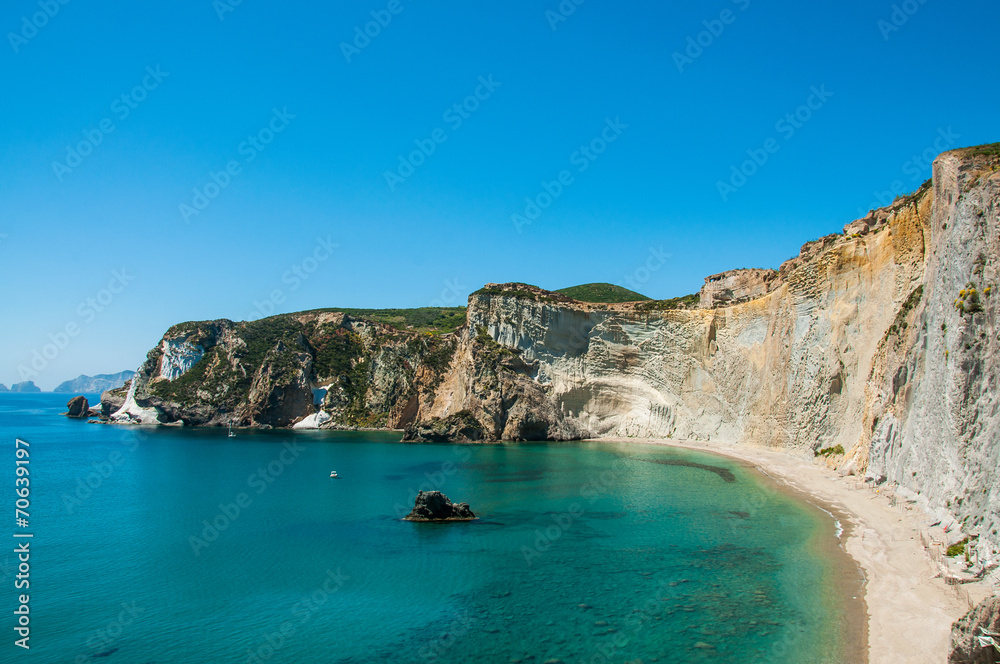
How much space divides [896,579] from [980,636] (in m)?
7.51

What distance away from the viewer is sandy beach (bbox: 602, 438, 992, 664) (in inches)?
530

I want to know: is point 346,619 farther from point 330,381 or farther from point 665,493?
point 330,381

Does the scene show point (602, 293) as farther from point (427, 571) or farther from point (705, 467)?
point (427, 571)

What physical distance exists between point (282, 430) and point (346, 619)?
208ft

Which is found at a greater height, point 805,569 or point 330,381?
point 330,381

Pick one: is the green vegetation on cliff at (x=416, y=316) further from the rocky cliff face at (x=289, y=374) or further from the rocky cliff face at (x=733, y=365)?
the rocky cliff face at (x=733, y=365)

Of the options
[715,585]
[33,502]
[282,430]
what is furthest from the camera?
[282,430]

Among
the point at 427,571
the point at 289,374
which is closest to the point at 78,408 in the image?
the point at 289,374

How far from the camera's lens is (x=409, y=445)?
5806 cm

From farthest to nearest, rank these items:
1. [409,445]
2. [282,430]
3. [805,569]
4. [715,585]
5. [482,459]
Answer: [282,430] < [409,445] < [482,459] < [805,569] < [715,585]

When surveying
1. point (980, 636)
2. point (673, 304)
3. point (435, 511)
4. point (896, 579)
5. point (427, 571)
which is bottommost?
point (427, 571)

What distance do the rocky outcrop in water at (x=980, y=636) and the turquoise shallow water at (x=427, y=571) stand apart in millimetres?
2697

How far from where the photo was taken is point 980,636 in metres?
10.6

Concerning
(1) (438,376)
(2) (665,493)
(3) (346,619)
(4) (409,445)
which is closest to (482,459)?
(4) (409,445)
